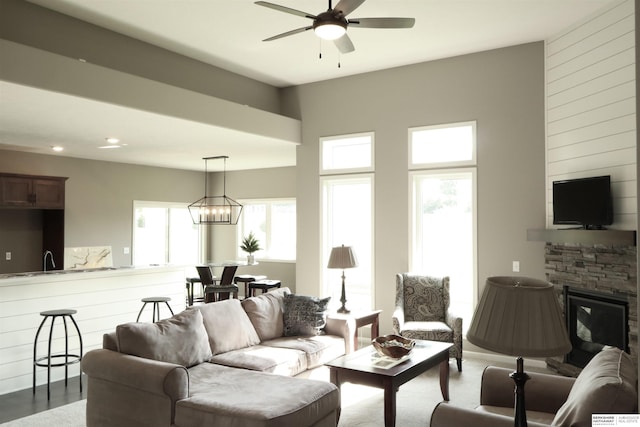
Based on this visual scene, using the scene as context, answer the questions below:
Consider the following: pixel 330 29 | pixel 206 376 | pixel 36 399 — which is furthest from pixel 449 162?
pixel 36 399

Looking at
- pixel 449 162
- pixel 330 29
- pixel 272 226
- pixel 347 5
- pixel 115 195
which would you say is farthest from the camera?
pixel 272 226

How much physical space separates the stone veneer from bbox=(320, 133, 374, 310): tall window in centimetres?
236

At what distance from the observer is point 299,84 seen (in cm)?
753

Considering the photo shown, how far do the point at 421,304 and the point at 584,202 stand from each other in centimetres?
211

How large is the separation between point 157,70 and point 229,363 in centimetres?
372

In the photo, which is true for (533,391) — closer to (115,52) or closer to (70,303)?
(70,303)

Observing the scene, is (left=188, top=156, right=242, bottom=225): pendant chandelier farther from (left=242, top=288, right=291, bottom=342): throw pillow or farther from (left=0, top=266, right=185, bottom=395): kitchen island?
(left=242, top=288, right=291, bottom=342): throw pillow

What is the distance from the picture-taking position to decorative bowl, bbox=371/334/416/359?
4.02m

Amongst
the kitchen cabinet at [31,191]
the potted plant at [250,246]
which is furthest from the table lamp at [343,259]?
the kitchen cabinet at [31,191]

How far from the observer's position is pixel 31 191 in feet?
25.0

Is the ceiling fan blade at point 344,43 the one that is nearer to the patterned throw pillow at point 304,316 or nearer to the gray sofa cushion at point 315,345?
the patterned throw pillow at point 304,316

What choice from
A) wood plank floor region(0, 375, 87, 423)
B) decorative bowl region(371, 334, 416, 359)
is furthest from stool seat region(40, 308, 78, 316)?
decorative bowl region(371, 334, 416, 359)

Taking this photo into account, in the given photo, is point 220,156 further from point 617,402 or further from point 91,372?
point 617,402

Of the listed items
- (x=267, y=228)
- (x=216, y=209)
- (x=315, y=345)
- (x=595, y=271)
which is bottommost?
(x=315, y=345)
